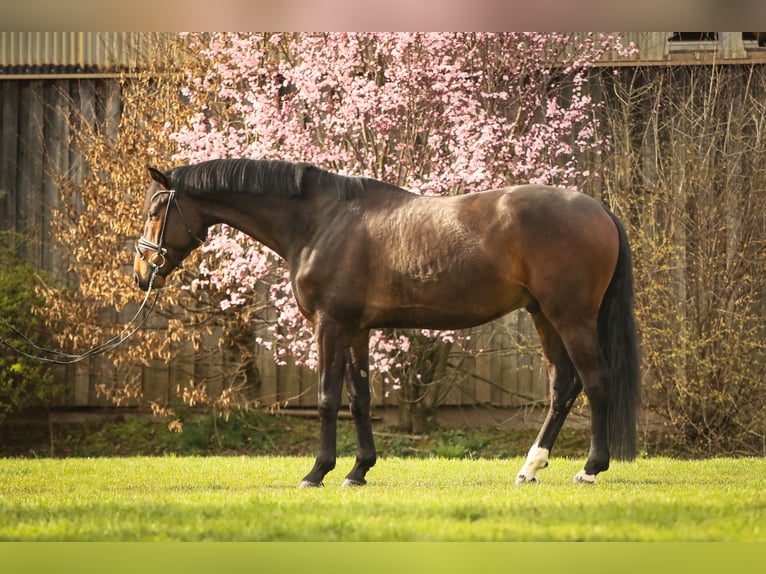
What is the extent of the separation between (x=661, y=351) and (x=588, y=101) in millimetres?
2414

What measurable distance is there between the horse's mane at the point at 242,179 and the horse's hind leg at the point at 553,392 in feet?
5.55

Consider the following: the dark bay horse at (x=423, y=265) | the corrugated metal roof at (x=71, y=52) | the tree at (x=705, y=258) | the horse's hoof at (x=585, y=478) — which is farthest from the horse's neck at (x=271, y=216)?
the corrugated metal roof at (x=71, y=52)

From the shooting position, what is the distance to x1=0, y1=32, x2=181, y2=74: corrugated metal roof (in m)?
10.1

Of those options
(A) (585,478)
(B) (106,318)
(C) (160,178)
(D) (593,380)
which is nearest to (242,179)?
(C) (160,178)

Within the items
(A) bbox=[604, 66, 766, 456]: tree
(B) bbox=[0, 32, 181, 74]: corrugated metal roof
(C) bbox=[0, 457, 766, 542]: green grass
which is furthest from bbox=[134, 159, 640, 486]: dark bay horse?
(B) bbox=[0, 32, 181, 74]: corrugated metal roof

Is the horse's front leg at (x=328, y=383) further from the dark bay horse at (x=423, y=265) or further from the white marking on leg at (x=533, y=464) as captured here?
the white marking on leg at (x=533, y=464)

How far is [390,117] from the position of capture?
8844 millimetres

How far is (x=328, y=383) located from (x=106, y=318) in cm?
514

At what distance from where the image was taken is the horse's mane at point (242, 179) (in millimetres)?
5832

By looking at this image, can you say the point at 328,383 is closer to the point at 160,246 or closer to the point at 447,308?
the point at 447,308

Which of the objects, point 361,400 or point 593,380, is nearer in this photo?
point 593,380

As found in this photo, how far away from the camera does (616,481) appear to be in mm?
5746

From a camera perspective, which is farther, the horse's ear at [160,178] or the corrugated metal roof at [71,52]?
the corrugated metal roof at [71,52]

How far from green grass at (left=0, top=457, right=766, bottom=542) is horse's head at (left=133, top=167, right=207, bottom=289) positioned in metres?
1.34
